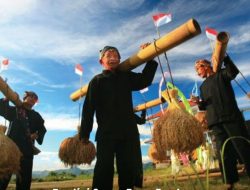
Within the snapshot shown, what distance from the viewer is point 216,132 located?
19.2 feet

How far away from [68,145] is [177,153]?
4387mm

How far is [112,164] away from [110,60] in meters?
1.48

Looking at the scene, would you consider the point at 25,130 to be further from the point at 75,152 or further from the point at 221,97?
the point at 221,97

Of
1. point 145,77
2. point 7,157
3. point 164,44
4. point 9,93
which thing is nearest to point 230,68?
point 145,77

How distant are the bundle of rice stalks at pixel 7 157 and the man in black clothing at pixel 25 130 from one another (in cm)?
144

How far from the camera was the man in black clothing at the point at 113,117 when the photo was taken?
184 inches

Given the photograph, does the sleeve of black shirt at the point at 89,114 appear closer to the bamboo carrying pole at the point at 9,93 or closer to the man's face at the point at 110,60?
the man's face at the point at 110,60

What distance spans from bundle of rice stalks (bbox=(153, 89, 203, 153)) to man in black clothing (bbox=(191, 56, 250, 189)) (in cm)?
219

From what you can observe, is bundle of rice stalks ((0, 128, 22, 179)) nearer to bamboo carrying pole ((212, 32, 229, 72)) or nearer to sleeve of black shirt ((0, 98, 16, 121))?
sleeve of black shirt ((0, 98, 16, 121))

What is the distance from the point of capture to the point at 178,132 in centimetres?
345

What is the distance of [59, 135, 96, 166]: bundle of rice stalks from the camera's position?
730cm

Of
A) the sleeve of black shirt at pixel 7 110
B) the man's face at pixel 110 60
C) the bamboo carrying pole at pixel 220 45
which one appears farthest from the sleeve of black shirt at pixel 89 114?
the sleeve of black shirt at pixel 7 110

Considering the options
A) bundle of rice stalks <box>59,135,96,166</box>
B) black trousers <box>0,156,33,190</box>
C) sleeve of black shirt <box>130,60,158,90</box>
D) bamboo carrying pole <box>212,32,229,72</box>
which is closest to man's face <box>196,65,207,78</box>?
bamboo carrying pole <box>212,32,229,72</box>

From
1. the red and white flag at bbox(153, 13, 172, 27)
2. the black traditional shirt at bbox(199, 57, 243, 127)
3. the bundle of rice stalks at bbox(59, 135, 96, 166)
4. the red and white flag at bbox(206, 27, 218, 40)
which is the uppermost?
the red and white flag at bbox(206, 27, 218, 40)
